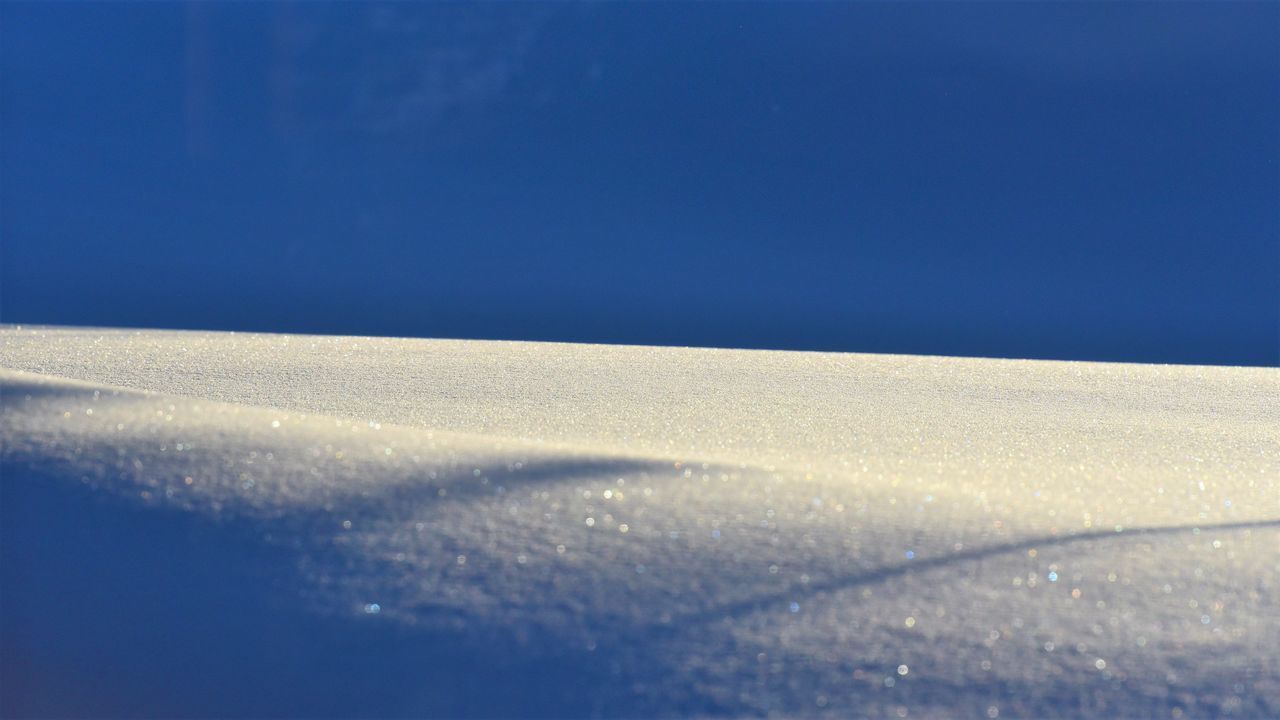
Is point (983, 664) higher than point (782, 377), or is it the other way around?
point (782, 377)

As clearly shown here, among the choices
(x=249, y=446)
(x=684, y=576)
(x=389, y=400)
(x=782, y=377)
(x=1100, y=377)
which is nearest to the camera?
(x=684, y=576)

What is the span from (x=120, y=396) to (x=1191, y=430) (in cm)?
186

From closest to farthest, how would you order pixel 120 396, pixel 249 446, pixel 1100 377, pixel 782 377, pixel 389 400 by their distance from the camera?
1. pixel 249 446
2. pixel 120 396
3. pixel 389 400
4. pixel 782 377
5. pixel 1100 377

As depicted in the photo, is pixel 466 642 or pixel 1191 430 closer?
pixel 466 642

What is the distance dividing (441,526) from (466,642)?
0.62 feet

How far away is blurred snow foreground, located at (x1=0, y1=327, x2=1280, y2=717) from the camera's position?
0.78 m

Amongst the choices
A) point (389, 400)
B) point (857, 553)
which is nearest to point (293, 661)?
point (857, 553)

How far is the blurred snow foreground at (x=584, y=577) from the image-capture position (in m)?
0.78

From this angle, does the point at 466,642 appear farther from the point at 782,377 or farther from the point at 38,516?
the point at 782,377

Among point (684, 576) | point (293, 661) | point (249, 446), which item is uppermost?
point (249, 446)

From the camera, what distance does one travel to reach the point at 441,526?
3.18 ft

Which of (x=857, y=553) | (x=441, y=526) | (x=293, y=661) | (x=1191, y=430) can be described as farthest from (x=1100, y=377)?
(x=293, y=661)

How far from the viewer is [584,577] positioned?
883mm

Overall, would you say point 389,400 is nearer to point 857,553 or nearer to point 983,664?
point 857,553
